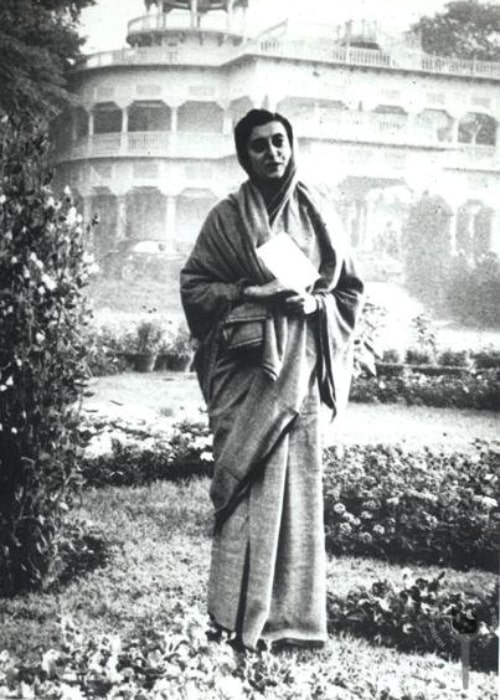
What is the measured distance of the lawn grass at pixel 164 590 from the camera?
10.1 ft

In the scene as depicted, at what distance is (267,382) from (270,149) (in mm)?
825

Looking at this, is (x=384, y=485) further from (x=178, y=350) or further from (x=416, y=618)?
(x=178, y=350)

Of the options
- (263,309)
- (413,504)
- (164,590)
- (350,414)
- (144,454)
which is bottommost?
(164,590)

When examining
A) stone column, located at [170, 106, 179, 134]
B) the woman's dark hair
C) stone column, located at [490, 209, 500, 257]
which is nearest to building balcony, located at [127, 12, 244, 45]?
stone column, located at [170, 106, 179, 134]

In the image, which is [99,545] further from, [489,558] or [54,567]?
[489,558]

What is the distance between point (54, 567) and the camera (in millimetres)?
3561

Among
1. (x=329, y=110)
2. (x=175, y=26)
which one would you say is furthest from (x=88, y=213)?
(x=329, y=110)

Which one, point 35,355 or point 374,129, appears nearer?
point 35,355

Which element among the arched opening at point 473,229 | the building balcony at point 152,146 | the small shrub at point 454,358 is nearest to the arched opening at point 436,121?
the arched opening at point 473,229

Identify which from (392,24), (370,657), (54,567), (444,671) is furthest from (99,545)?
(392,24)

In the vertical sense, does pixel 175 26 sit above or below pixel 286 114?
above

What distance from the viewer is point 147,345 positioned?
405 cm

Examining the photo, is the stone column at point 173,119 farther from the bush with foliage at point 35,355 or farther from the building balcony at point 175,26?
the bush with foliage at point 35,355

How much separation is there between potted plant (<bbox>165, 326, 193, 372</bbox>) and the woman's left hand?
45.5 inches
